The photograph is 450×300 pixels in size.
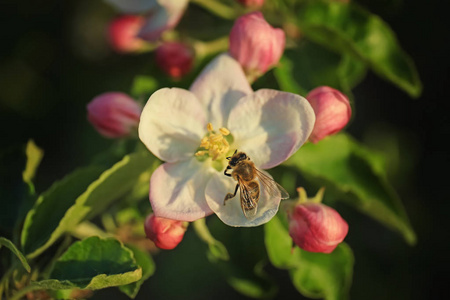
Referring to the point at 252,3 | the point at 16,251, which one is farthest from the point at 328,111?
the point at 16,251

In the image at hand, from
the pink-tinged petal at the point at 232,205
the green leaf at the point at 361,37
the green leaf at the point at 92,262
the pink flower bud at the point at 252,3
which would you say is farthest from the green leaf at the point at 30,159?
the green leaf at the point at 361,37

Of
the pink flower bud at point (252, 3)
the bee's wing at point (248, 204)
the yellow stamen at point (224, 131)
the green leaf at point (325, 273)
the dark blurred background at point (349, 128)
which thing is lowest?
the dark blurred background at point (349, 128)

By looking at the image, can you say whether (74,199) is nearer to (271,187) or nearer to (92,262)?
(92,262)

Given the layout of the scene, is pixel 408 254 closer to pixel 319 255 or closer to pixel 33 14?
pixel 319 255

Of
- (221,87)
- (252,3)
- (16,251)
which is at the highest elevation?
(252,3)

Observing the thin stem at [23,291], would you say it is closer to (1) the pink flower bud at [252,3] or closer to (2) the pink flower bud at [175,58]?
(2) the pink flower bud at [175,58]

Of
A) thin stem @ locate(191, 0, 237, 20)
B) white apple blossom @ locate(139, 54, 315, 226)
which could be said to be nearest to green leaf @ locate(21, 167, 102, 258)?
white apple blossom @ locate(139, 54, 315, 226)

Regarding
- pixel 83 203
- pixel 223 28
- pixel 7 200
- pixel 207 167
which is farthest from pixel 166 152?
pixel 223 28
